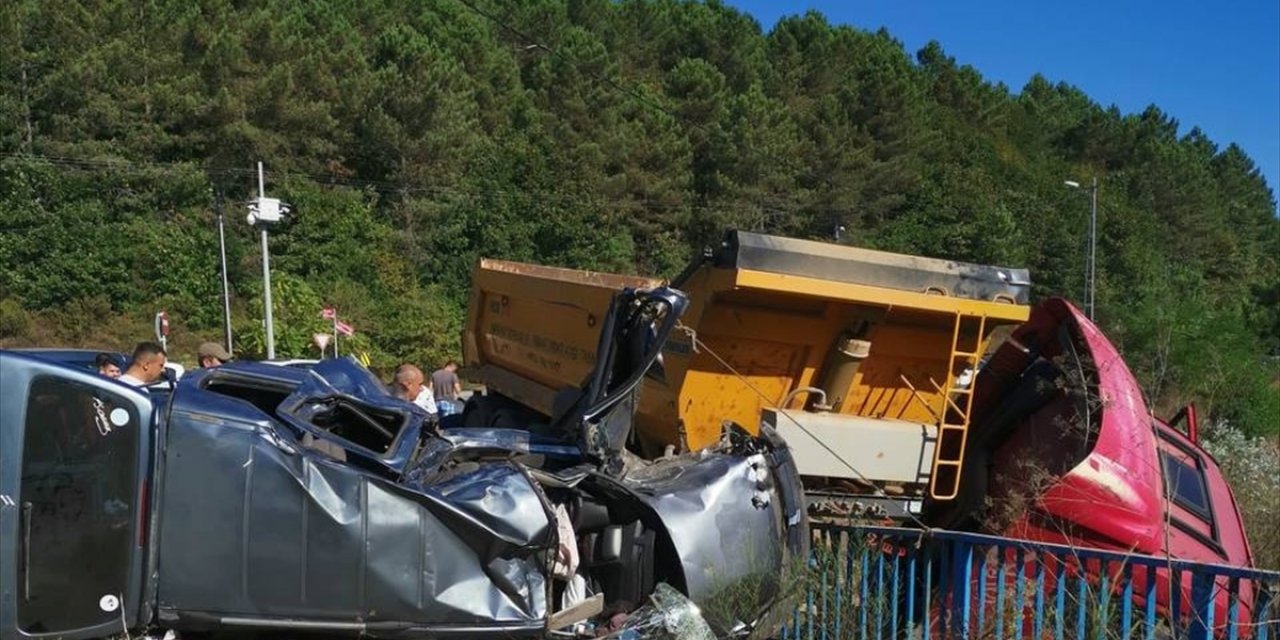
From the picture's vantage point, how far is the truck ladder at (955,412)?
5.73m

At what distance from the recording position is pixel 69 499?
3195 millimetres

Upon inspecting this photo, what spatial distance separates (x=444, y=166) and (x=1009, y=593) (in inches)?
1447

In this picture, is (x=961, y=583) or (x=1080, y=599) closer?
(x=1080, y=599)

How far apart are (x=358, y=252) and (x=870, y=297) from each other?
106ft

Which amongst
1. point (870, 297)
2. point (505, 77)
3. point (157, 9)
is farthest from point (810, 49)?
point (870, 297)

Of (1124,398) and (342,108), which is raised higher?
(342,108)

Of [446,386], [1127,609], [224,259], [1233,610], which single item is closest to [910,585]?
[1127,609]

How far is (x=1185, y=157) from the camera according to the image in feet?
228

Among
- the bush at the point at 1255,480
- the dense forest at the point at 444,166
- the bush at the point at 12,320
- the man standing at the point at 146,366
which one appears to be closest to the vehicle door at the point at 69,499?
the man standing at the point at 146,366

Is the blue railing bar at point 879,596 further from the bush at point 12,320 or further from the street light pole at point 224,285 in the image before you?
the bush at point 12,320

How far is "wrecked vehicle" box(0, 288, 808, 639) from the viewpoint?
10.5ft

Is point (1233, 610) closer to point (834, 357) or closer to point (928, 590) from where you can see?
point (928, 590)

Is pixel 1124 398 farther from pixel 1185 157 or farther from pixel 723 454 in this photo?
pixel 1185 157

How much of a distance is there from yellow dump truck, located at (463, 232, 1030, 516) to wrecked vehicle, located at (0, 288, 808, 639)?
1.27 metres
